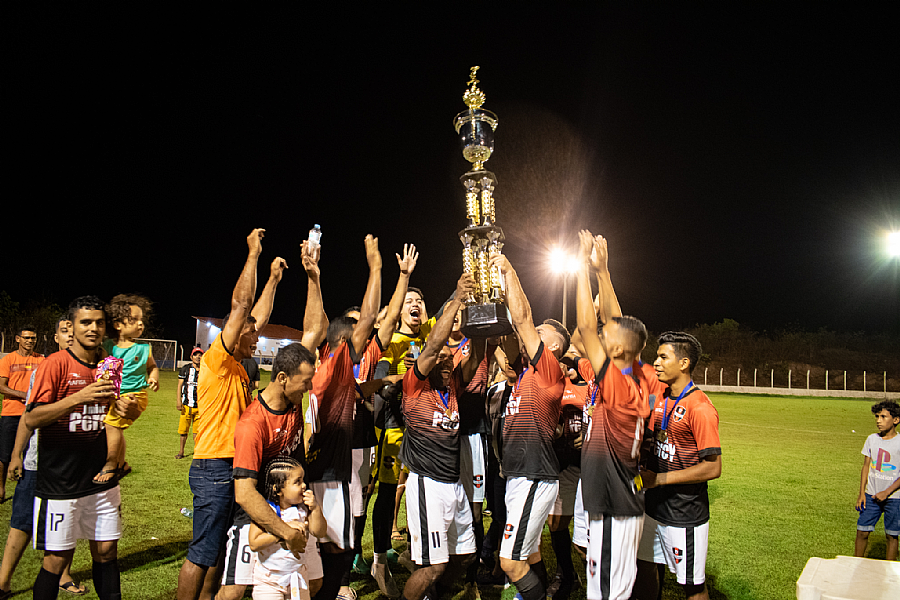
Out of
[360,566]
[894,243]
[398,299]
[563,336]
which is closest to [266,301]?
[398,299]

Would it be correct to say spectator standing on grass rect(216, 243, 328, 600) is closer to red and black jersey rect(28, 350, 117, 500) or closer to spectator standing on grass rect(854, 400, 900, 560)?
red and black jersey rect(28, 350, 117, 500)

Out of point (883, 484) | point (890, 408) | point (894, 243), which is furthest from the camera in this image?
point (894, 243)

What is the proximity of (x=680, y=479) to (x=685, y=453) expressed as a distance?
248mm

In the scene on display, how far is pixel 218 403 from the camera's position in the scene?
4.27 metres

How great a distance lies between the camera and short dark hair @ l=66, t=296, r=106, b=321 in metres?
4.09

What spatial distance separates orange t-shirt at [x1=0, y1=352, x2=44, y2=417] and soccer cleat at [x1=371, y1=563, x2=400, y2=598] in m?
6.04

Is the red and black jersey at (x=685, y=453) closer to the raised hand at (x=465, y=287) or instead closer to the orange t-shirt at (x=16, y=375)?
the raised hand at (x=465, y=287)

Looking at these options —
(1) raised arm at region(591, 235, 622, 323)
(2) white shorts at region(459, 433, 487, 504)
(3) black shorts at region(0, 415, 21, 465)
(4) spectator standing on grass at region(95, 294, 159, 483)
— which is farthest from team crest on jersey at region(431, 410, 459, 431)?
(3) black shorts at region(0, 415, 21, 465)

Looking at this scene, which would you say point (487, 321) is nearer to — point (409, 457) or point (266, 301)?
point (409, 457)

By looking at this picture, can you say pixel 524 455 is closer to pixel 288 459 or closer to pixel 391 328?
pixel 391 328

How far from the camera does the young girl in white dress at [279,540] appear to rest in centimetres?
327

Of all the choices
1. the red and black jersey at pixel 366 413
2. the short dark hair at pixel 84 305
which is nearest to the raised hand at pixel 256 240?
the short dark hair at pixel 84 305

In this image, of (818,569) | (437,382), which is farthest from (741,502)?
(818,569)

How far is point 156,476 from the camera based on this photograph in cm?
958
